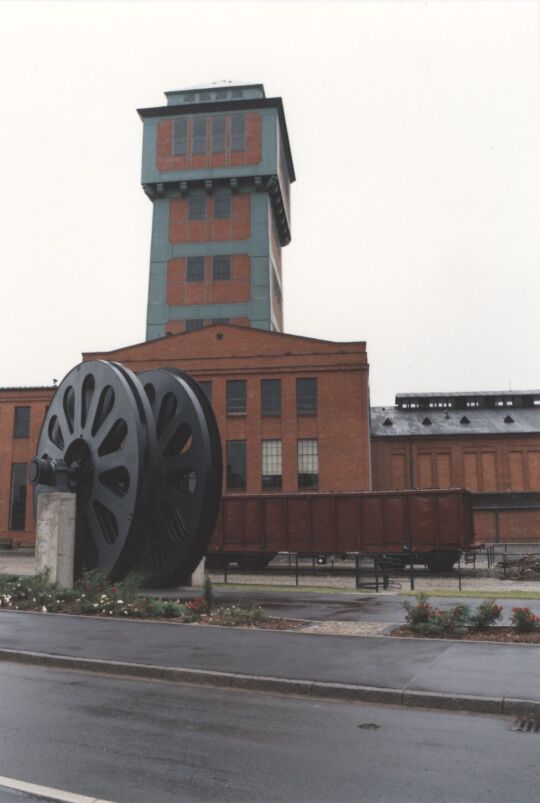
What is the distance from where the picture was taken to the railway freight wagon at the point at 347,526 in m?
26.9

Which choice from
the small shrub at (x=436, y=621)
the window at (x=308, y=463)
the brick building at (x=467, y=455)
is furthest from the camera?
the brick building at (x=467, y=455)

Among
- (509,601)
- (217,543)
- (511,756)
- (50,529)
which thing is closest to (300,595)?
(509,601)

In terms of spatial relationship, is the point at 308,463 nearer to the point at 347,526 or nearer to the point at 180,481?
the point at 347,526

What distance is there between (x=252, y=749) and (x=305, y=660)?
3.19 meters

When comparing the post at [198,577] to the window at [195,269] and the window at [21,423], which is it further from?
the window at [195,269]

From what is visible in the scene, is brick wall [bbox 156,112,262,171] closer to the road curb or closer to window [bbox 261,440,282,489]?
window [bbox 261,440,282,489]

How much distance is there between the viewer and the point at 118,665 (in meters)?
8.46

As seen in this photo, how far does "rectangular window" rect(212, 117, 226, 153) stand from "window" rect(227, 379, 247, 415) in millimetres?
22063

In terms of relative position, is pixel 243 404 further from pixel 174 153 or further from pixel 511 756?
pixel 511 756

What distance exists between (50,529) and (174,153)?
44233 millimetres

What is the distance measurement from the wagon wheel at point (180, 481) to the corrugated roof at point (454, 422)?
3664 centimetres

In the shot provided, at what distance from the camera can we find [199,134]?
5500 centimetres

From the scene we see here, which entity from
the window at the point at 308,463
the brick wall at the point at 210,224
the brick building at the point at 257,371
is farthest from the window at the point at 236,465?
the brick wall at the point at 210,224

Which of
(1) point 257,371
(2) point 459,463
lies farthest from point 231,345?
(2) point 459,463
